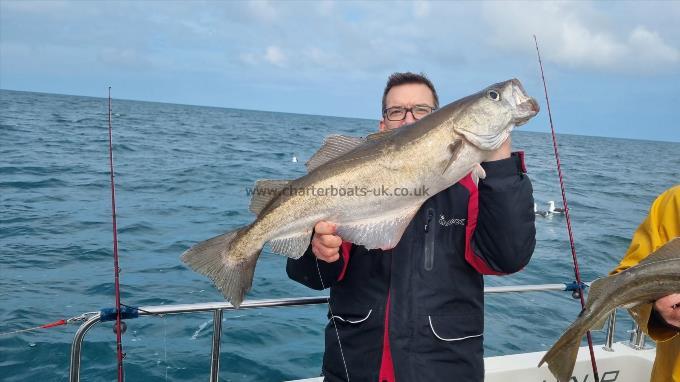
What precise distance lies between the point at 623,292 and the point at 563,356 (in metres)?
0.49

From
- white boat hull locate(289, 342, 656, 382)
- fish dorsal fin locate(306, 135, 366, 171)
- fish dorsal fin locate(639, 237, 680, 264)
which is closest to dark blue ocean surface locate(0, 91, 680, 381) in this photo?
white boat hull locate(289, 342, 656, 382)

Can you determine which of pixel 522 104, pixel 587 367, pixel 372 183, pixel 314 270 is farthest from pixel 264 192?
pixel 587 367

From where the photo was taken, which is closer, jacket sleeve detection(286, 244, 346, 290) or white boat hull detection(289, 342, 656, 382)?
jacket sleeve detection(286, 244, 346, 290)

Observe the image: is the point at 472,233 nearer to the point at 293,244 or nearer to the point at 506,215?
the point at 506,215

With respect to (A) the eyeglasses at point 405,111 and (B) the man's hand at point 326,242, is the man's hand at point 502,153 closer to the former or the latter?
(A) the eyeglasses at point 405,111

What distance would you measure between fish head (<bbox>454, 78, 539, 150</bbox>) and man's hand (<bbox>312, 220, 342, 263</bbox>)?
96cm

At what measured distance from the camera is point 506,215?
279 cm

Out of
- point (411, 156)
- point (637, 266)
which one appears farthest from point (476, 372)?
point (411, 156)

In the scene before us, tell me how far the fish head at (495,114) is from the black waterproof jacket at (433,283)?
0.18 metres

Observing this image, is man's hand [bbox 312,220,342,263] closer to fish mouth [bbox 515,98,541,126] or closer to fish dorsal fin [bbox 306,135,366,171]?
fish dorsal fin [bbox 306,135,366,171]

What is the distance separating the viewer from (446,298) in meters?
2.94

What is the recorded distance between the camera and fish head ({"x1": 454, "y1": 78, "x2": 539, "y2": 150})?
9.21ft

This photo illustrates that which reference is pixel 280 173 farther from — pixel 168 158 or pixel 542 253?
pixel 542 253

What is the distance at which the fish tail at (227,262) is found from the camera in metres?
3.00
